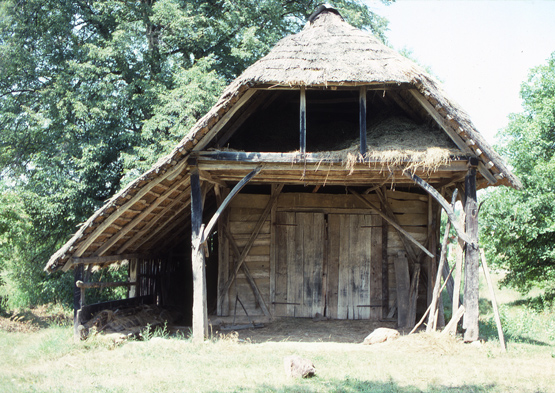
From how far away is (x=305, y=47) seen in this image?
27.4ft

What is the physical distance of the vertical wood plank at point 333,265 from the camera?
10.4 m

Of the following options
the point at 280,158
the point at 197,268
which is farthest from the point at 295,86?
the point at 197,268

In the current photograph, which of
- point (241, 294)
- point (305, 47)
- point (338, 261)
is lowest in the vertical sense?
point (241, 294)

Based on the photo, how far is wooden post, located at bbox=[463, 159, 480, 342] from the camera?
7617 millimetres

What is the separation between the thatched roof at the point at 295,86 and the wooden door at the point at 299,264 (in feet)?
9.01

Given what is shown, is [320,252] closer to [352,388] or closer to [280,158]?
[280,158]

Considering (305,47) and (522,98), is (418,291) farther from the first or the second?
(522,98)

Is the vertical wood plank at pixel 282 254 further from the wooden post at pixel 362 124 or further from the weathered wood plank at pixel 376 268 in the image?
the wooden post at pixel 362 124

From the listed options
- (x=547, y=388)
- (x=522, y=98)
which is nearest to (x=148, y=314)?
(x=547, y=388)

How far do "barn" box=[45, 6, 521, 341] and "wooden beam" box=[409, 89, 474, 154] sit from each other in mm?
22

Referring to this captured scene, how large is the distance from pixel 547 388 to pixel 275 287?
569 cm

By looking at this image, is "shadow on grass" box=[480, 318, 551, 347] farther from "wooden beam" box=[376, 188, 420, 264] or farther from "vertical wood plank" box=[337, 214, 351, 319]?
"vertical wood plank" box=[337, 214, 351, 319]

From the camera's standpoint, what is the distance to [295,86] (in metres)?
7.68

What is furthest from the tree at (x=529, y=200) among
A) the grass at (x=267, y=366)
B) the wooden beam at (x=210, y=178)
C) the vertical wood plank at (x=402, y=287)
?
the wooden beam at (x=210, y=178)
